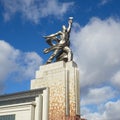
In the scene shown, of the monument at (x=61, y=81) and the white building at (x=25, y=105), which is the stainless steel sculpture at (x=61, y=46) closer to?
the monument at (x=61, y=81)

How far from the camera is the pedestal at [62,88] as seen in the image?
39500 mm

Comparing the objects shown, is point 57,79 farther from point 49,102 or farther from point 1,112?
point 1,112

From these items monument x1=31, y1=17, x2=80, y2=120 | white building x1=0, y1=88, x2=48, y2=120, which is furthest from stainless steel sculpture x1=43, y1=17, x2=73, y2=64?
white building x1=0, y1=88, x2=48, y2=120

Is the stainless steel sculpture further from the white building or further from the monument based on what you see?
the white building

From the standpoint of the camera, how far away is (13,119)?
41938 millimetres

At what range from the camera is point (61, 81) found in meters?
40.8

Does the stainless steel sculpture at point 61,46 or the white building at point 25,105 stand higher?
the stainless steel sculpture at point 61,46

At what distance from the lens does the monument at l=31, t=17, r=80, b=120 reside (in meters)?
39.7

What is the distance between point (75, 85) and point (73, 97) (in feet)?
4.93

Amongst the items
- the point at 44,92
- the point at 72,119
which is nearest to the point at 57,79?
the point at 44,92

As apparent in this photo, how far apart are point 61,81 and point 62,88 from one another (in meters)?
0.92

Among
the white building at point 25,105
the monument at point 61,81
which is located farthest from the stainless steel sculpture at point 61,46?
the white building at point 25,105

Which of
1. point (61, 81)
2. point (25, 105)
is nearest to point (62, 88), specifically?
point (61, 81)

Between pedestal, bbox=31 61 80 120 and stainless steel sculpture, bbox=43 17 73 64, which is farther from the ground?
stainless steel sculpture, bbox=43 17 73 64
